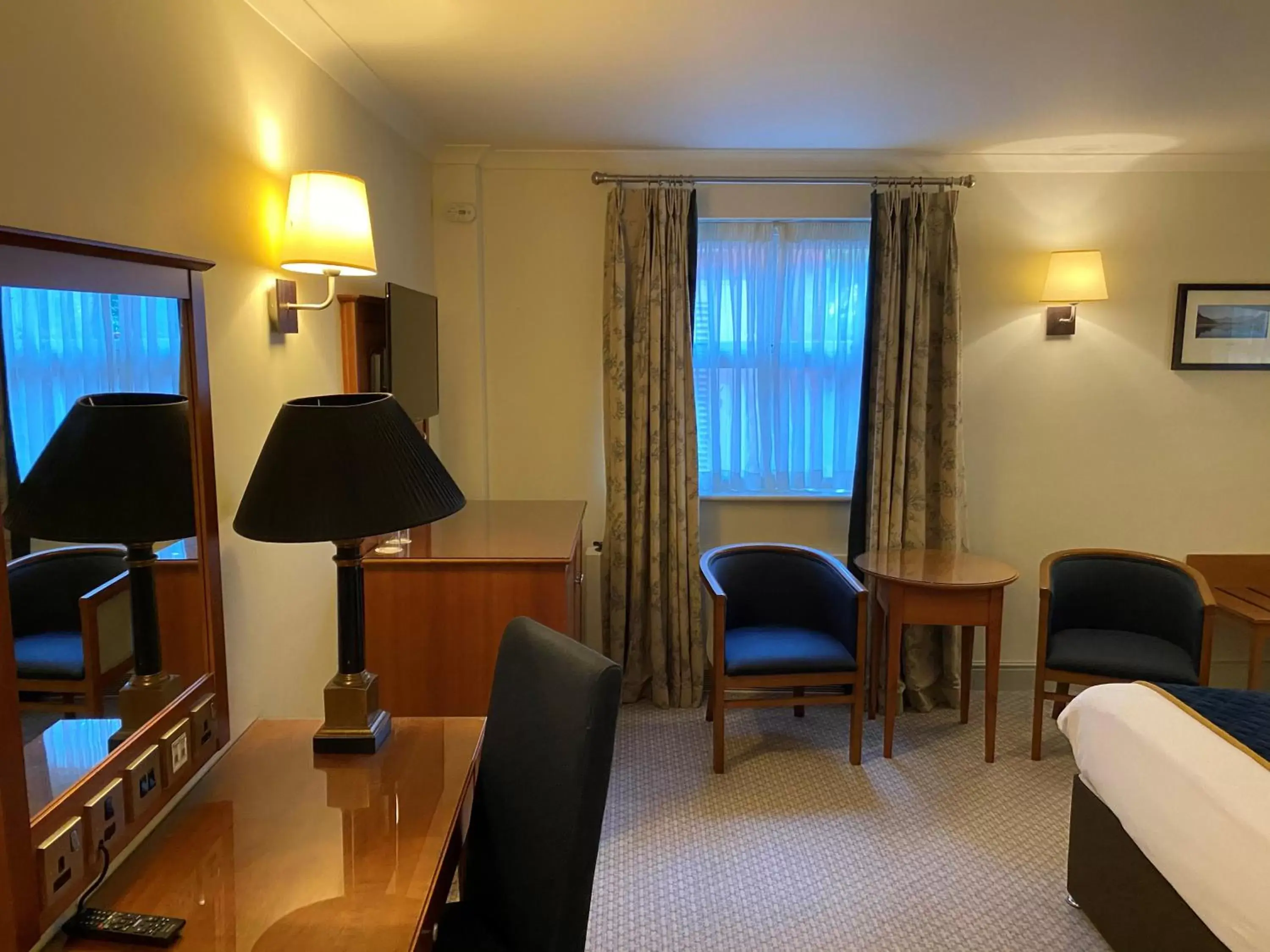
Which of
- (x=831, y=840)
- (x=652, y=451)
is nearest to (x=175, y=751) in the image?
(x=831, y=840)

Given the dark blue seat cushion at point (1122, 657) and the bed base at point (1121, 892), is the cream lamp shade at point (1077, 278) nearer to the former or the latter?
the dark blue seat cushion at point (1122, 657)

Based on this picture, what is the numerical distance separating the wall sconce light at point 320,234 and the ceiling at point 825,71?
44cm

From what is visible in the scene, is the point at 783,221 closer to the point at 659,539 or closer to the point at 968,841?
the point at 659,539

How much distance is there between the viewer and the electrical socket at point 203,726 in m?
1.51

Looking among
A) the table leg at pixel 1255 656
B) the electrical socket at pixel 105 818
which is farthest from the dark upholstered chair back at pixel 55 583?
the table leg at pixel 1255 656

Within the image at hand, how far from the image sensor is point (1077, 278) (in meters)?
3.45

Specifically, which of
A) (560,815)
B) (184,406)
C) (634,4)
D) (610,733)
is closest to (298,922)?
(560,815)

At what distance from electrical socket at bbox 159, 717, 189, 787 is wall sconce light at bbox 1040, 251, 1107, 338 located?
3485mm

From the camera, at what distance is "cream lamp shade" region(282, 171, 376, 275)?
74.2 inches

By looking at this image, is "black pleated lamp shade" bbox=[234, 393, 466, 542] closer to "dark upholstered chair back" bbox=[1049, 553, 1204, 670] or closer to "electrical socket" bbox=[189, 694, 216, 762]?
"electrical socket" bbox=[189, 694, 216, 762]

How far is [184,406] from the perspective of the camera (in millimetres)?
1491

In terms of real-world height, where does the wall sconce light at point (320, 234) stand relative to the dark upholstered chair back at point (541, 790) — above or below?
above

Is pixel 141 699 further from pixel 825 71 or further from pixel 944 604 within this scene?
pixel 944 604

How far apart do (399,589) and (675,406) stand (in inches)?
60.8
